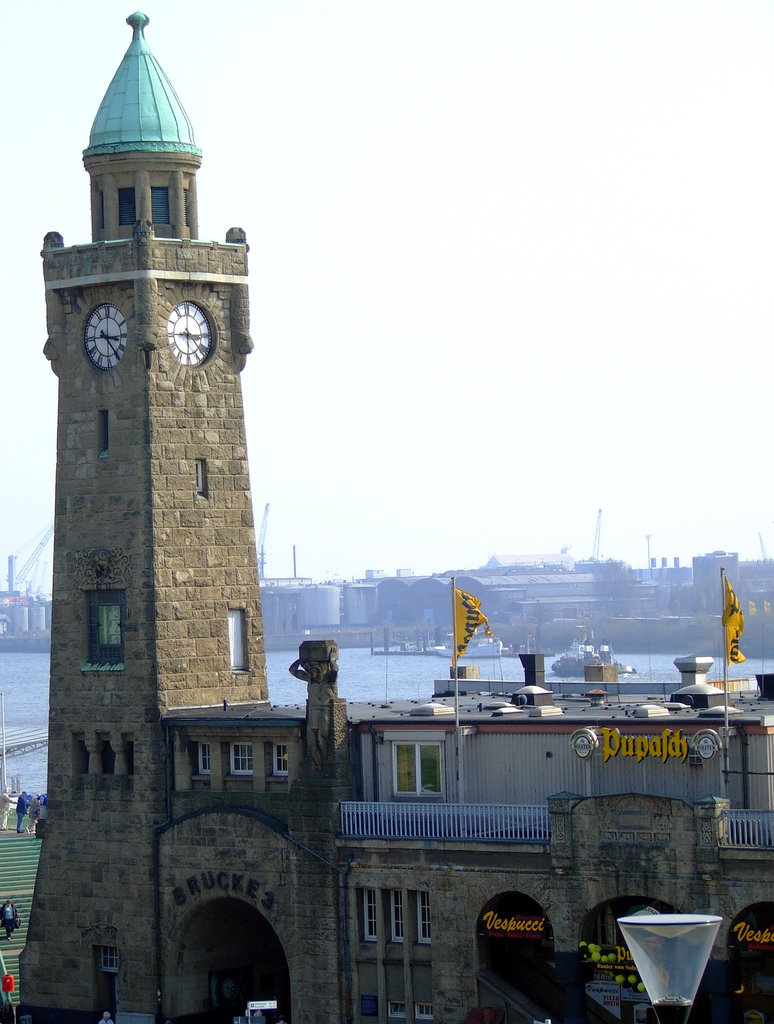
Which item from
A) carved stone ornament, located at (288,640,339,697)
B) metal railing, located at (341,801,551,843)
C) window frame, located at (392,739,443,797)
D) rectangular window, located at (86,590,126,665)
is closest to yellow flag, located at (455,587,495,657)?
window frame, located at (392,739,443,797)

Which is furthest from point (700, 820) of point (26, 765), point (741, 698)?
point (26, 765)

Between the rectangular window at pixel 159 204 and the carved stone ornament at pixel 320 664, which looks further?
the rectangular window at pixel 159 204

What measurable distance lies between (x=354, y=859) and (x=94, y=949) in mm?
9810

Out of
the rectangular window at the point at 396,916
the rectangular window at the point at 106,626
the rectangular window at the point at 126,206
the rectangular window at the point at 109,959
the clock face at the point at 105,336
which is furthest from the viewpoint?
the rectangular window at the point at 126,206

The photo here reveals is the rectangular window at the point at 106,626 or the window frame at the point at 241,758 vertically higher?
the rectangular window at the point at 106,626

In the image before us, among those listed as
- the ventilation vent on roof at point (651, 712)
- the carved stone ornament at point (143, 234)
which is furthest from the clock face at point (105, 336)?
the ventilation vent on roof at point (651, 712)

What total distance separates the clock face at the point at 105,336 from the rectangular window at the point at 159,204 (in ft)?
10.1

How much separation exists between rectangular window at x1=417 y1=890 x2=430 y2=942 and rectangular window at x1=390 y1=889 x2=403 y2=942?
551 millimetres

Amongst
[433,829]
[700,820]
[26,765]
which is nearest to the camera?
[700,820]

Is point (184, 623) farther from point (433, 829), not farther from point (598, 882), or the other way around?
point (598, 882)

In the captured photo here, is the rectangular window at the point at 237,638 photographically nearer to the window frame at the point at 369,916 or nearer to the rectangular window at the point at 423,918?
the window frame at the point at 369,916

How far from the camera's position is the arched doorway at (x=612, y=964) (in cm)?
5644

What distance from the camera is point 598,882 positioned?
5634 cm

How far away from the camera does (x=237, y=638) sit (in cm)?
6856
